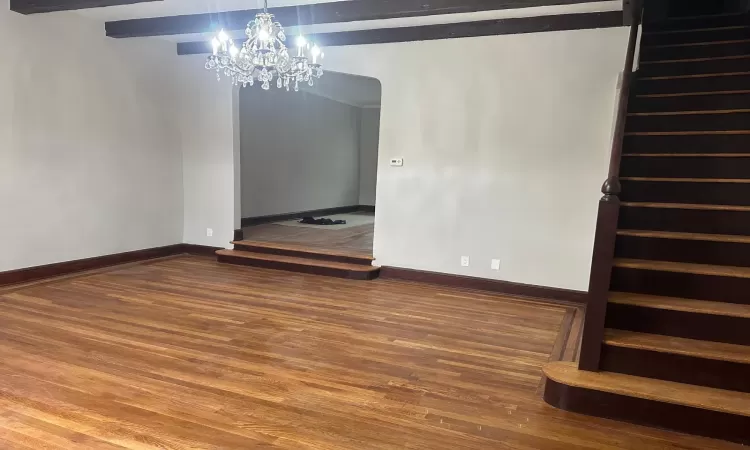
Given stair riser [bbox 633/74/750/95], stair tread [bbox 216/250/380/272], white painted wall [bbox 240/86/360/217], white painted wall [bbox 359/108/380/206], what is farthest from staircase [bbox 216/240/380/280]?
white painted wall [bbox 359/108/380/206]

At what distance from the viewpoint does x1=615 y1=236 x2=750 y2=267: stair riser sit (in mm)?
2998

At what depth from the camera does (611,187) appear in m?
2.53

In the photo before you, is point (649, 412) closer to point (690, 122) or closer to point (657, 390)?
point (657, 390)

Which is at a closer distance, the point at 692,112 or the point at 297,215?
the point at 692,112

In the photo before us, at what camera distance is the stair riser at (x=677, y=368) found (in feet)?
→ 8.21

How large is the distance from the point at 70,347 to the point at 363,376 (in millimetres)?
1967

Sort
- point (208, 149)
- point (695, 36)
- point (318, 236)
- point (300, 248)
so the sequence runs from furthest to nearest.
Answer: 1. point (318, 236)
2. point (208, 149)
3. point (300, 248)
4. point (695, 36)

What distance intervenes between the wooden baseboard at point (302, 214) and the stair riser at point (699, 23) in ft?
20.0

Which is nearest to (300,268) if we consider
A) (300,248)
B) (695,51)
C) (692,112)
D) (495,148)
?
(300,248)

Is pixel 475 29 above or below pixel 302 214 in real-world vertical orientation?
above

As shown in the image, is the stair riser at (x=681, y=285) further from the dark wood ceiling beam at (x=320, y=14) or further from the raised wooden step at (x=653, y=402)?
the dark wood ceiling beam at (x=320, y=14)

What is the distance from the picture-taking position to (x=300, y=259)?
5930 millimetres

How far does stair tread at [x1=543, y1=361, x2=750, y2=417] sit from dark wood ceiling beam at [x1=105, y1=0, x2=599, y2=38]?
282 cm

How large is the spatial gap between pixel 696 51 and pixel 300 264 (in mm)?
4593
